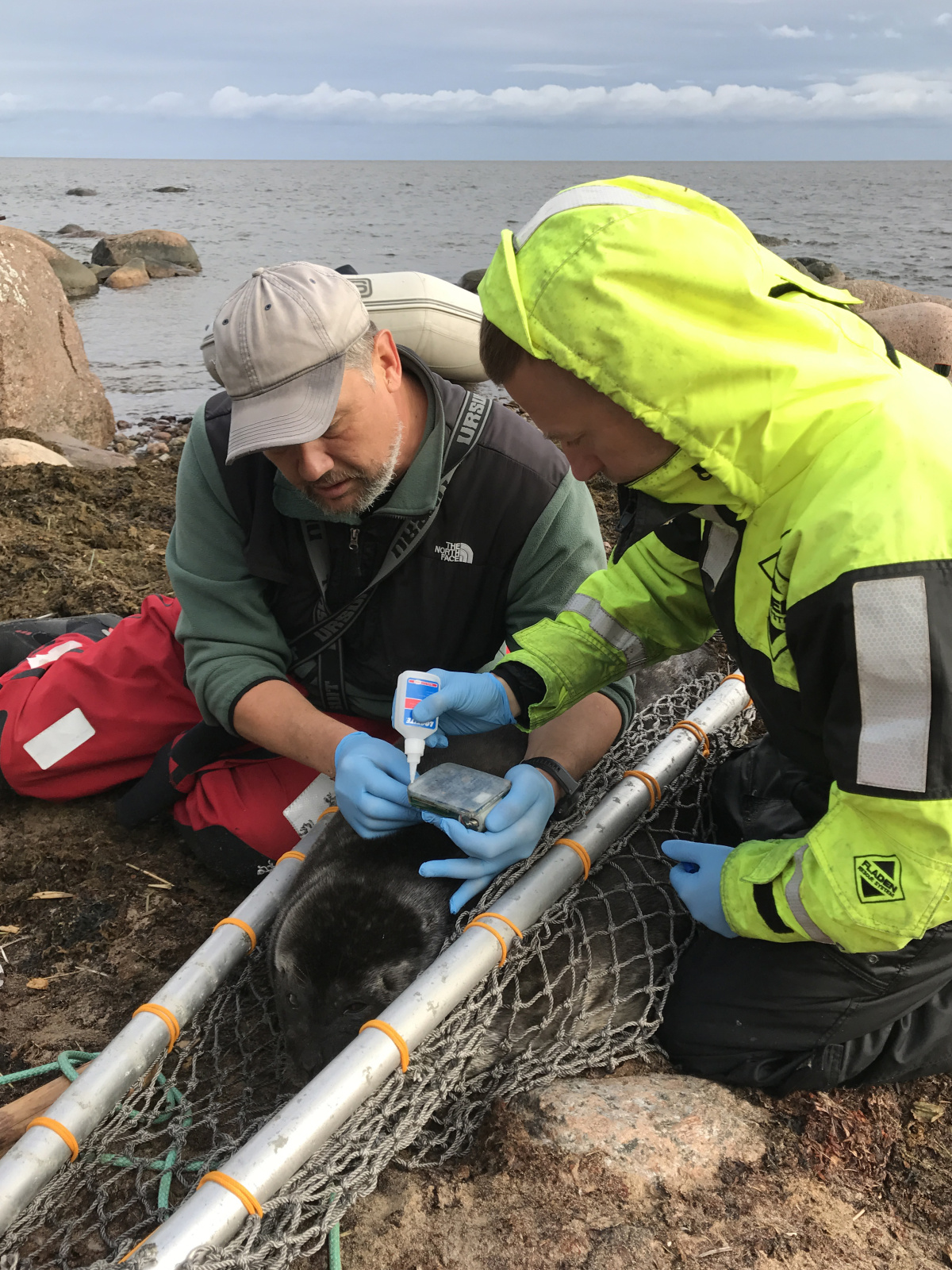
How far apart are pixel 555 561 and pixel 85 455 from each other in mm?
6394

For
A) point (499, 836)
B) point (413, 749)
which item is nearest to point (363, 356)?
point (413, 749)

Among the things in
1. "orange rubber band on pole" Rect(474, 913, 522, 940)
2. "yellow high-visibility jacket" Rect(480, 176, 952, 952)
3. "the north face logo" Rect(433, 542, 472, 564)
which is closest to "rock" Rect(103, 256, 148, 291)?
"the north face logo" Rect(433, 542, 472, 564)

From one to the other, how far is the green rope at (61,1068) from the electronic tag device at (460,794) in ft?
3.31

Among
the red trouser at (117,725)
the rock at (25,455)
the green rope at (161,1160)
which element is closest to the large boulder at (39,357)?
the rock at (25,455)

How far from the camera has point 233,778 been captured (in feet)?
12.2

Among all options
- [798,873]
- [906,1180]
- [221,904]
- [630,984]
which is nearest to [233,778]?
[221,904]

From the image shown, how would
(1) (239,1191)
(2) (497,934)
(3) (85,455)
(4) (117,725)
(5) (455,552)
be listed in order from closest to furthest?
(1) (239,1191) → (2) (497,934) → (5) (455,552) → (4) (117,725) → (3) (85,455)

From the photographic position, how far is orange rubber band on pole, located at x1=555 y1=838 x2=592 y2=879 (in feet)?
8.30

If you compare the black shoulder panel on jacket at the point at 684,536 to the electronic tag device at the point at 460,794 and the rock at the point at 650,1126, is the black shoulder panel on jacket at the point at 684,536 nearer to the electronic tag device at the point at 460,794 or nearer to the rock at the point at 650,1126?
the electronic tag device at the point at 460,794

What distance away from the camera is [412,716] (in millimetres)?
2652

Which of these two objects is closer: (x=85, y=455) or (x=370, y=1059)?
(x=370, y=1059)

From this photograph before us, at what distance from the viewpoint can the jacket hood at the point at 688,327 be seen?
1834 mm

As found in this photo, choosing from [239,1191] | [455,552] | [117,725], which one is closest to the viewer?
[239,1191]

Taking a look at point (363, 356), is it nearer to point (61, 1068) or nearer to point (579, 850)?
point (579, 850)
